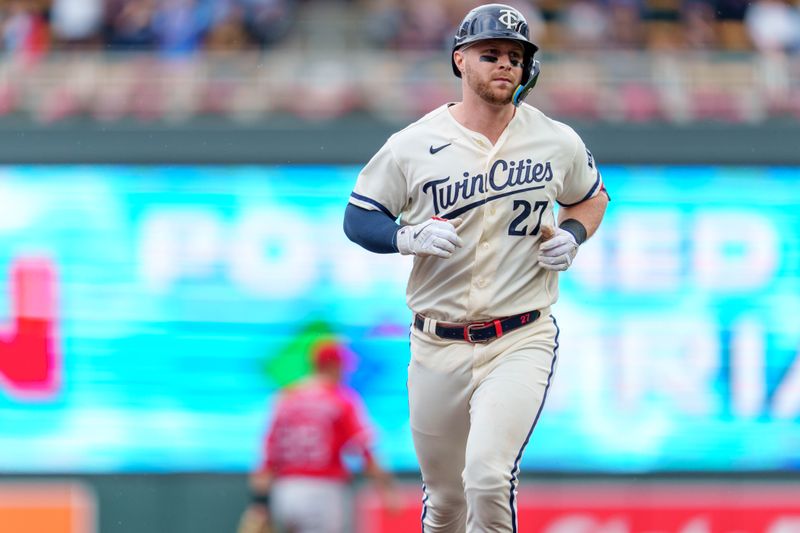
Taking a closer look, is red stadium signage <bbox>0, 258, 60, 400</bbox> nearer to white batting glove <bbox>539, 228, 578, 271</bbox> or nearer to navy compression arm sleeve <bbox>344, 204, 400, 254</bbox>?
navy compression arm sleeve <bbox>344, 204, 400, 254</bbox>

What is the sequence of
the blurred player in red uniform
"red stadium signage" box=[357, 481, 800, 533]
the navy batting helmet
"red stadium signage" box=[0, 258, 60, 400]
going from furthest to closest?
1. "red stadium signage" box=[0, 258, 60, 400]
2. "red stadium signage" box=[357, 481, 800, 533]
3. the blurred player in red uniform
4. the navy batting helmet

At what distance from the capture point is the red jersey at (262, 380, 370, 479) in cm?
881

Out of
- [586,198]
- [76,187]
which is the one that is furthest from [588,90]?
[586,198]

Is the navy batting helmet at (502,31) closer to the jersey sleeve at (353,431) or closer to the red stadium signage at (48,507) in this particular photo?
the jersey sleeve at (353,431)

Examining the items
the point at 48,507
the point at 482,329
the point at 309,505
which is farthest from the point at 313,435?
the point at 482,329

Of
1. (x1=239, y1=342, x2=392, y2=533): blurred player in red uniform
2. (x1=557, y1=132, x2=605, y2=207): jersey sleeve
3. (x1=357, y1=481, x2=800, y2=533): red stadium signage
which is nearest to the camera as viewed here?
(x1=557, y1=132, x2=605, y2=207): jersey sleeve

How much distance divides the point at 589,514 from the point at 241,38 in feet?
14.1

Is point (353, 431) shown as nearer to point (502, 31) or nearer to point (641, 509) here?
point (641, 509)

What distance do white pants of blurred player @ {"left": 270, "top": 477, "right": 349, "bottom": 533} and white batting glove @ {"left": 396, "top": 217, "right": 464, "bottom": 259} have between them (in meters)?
3.88

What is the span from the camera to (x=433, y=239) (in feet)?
16.8

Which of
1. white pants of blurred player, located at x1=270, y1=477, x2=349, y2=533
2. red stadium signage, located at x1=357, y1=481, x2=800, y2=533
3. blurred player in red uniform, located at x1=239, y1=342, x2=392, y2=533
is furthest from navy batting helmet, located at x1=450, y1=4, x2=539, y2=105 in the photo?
red stadium signage, located at x1=357, y1=481, x2=800, y2=533

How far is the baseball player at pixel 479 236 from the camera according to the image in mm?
5305

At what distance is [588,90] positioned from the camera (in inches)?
446

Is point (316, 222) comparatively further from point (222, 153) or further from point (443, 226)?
point (443, 226)
